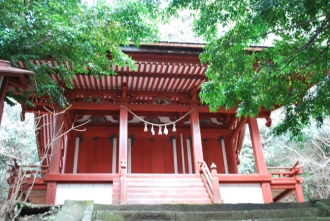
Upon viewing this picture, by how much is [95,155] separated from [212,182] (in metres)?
5.03

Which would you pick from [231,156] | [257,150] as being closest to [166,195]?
[257,150]

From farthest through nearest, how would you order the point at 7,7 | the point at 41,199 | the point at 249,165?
the point at 249,165 < the point at 41,199 < the point at 7,7

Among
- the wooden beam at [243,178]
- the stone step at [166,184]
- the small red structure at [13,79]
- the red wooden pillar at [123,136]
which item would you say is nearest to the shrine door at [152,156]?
the red wooden pillar at [123,136]

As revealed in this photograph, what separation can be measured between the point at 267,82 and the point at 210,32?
129cm

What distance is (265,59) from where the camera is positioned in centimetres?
534

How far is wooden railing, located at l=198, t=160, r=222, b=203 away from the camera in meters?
7.02

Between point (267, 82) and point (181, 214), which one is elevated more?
point (267, 82)

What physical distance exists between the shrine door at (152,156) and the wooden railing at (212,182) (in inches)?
116

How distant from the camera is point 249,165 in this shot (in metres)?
18.9

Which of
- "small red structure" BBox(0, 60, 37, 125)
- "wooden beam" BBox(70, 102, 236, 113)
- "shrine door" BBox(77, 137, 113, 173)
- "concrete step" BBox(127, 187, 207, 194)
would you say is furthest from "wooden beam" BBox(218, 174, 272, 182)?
"small red structure" BBox(0, 60, 37, 125)

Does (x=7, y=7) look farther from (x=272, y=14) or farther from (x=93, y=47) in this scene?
(x=272, y=14)

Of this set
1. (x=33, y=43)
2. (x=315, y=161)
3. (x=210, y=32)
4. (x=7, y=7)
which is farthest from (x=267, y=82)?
(x=315, y=161)

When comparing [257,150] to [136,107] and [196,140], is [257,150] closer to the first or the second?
[196,140]

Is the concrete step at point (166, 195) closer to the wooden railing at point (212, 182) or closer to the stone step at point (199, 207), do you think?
the wooden railing at point (212, 182)
